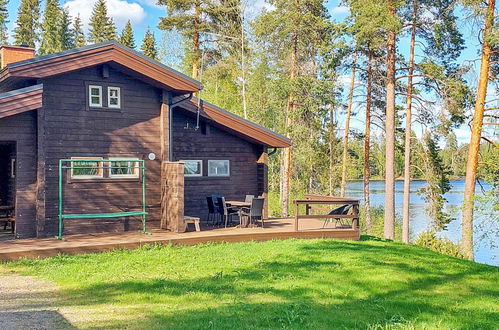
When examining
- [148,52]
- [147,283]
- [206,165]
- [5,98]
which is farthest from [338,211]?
[148,52]

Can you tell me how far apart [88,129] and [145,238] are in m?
2.91

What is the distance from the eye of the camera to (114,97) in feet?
39.2

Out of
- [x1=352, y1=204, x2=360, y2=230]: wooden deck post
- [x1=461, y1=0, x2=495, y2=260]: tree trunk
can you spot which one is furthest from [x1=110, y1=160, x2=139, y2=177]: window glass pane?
Answer: [x1=461, y1=0, x2=495, y2=260]: tree trunk

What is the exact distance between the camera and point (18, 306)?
6215mm

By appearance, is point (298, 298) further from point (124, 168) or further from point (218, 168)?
point (218, 168)

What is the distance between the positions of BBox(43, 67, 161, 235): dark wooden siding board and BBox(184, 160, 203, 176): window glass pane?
1800mm

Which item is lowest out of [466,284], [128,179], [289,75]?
[466,284]

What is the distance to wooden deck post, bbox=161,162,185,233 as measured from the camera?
38.3 feet

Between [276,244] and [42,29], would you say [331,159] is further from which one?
[42,29]

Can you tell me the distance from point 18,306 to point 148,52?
134 ft

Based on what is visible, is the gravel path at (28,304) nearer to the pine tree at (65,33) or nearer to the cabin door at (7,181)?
the cabin door at (7,181)

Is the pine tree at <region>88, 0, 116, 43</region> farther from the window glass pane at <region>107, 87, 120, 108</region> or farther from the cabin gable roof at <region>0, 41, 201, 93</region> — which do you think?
the cabin gable roof at <region>0, 41, 201, 93</region>

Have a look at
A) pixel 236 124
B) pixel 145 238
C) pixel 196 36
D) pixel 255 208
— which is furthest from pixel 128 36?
pixel 145 238

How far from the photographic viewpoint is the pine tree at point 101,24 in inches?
1796
